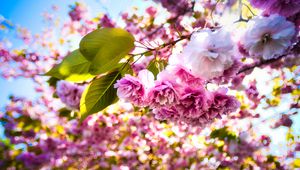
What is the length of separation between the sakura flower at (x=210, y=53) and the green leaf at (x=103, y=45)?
21cm

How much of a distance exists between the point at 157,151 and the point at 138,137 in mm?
429

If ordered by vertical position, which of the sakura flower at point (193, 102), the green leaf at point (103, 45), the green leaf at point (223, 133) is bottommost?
the green leaf at point (223, 133)

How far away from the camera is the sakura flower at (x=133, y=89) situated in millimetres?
764

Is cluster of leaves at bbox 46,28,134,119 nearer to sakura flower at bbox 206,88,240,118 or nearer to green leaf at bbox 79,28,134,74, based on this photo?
green leaf at bbox 79,28,134,74

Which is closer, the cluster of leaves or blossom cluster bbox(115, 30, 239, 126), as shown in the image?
blossom cluster bbox(115, 30, 239, 126)

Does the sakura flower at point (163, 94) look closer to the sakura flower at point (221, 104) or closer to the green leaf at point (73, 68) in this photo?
the sakura flower at point (221, 104)

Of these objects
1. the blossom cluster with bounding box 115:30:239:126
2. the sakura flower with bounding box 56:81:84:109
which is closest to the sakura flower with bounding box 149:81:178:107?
the blossom cluster with bounding box 115:30:239:126

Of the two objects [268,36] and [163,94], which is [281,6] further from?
[163,94]

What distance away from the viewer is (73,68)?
0.92 m

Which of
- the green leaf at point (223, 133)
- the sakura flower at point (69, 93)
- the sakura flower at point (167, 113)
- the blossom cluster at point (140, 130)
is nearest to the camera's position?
the sakura flower at point (167, 113)

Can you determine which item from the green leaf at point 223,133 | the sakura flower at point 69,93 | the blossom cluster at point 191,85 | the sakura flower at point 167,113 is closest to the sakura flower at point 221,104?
the blossom cluster at point 191,85

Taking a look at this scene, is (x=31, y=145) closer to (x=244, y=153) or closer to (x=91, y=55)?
(x=244, y=153)

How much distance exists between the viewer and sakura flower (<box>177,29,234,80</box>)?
65 cm

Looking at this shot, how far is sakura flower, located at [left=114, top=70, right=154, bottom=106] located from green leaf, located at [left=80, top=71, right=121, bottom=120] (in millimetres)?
111
